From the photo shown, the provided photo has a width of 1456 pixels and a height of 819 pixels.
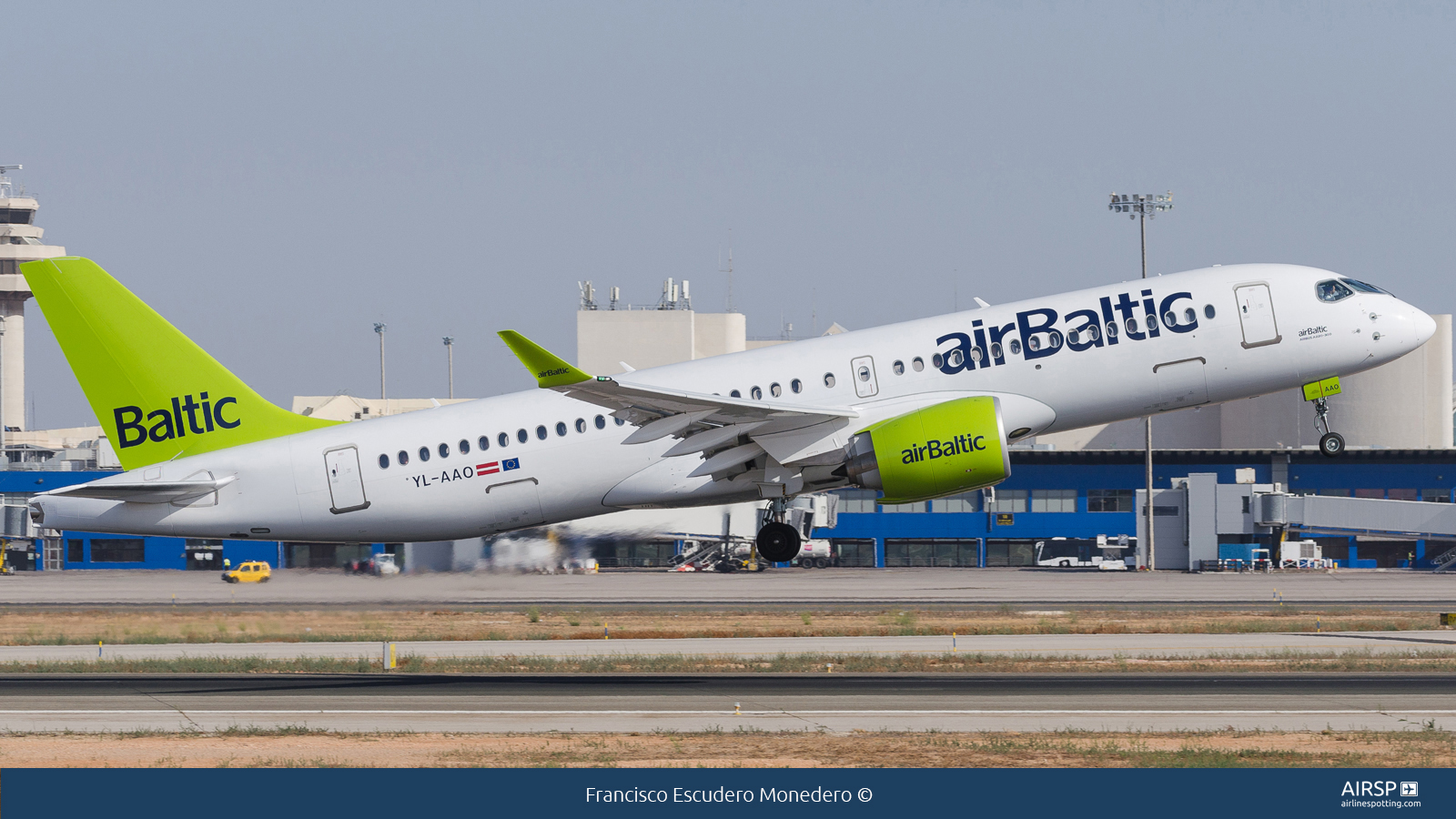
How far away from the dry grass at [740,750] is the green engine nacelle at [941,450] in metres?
5.69

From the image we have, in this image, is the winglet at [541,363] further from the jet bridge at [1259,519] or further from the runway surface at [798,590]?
the jet bridge at [1259,519]

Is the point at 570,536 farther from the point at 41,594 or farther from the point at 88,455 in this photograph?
the point at 88,455

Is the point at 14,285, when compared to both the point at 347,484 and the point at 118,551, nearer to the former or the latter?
the point at 118,551

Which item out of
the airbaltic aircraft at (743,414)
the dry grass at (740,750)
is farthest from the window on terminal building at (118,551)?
the dry grass at (740,750)

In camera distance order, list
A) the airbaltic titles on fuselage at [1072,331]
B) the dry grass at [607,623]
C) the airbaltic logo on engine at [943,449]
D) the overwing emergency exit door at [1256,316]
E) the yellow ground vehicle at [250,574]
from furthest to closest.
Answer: the dry grass at [607,623], the yellow ground vehicle at [250,574], the overwing emergency exit door at [1256,316], the airbaltic titles on fuselage at [1072,331], the airbaltic logo on engine at [943,449]

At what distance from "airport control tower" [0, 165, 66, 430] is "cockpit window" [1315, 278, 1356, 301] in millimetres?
176060

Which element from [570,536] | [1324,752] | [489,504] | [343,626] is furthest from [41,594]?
[1324,752]

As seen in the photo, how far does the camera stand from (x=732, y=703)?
3105 cm

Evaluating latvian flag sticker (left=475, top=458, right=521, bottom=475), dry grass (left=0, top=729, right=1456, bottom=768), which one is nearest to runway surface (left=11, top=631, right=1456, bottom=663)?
latvian flag sticker (left=475, top=458, right=521, bottom=475)

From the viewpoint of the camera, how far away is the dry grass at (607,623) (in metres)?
48.4

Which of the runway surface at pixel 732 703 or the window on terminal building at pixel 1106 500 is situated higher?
the window on terminal building at pixel 1106 500

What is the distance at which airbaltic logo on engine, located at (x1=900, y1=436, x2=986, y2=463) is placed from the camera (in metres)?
30.0

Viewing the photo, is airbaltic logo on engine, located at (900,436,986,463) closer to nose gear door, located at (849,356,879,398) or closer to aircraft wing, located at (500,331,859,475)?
aircraft wing, located at (500,331,859,475)

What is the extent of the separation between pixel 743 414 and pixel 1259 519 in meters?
69.0
